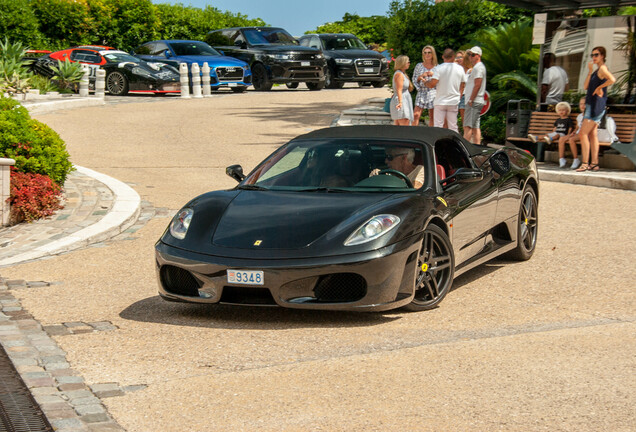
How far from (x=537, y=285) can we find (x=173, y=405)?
12.7ft

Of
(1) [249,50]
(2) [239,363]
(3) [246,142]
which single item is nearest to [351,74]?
(1) [249,50]

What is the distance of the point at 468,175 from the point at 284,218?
1635 millimetres

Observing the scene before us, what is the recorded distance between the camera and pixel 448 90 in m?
15.8

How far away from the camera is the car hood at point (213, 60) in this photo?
29750mm

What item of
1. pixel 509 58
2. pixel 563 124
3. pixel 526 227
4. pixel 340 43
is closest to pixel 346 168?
pixel 526 227

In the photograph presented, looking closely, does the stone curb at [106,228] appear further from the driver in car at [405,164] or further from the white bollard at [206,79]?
the white bollard at [206,79]

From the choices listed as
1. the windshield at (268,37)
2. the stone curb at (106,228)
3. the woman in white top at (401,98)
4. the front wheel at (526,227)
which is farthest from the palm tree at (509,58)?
the windshield at (268,37)

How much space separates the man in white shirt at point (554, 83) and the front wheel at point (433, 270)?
10600 mm

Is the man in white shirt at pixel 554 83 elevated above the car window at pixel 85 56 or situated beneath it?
elevated above

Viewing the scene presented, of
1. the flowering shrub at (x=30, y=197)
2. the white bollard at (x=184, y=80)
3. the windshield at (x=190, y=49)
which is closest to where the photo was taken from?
the flowering shrub at (x=30, y=197)

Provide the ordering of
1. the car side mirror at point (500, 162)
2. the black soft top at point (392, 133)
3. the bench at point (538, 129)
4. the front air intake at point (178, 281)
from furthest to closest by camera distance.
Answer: the bench at point (538, 129) < the car side mirror at point (500, 162) < the black soft top at point (392, 133) < the front air intake at point (178, 281)

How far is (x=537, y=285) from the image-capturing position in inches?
315

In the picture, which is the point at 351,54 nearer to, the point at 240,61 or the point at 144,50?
the point at 240,61

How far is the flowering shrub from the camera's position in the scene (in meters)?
11.0
